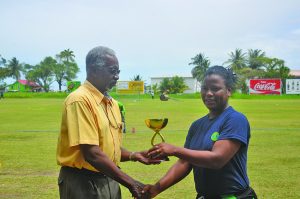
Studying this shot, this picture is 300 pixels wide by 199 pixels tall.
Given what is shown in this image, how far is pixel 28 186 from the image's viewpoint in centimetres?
859

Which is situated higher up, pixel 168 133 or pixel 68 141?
pixel 68 141

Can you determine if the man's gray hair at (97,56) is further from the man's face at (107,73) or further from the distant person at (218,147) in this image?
the distant person at (218,147)

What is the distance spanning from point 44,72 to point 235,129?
138242 mm

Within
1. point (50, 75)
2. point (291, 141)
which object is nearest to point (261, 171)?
point (291, 141)

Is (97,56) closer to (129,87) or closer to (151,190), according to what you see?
(151,190)

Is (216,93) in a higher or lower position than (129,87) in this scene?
higher

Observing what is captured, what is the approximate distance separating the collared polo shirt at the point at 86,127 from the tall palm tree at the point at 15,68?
148796 mm

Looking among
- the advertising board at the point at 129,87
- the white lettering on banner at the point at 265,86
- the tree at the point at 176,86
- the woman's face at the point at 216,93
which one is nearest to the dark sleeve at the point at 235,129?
the woman's face at the point at 216,93

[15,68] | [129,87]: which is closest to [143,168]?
[129,87]

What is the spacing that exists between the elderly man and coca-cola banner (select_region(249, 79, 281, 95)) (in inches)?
3483

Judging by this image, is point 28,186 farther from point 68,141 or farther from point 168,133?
point 168,133

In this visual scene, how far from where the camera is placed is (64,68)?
14000 cm

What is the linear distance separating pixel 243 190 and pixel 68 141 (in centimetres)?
142

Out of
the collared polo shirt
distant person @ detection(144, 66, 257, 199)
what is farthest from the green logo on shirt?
the collared polo shirt
